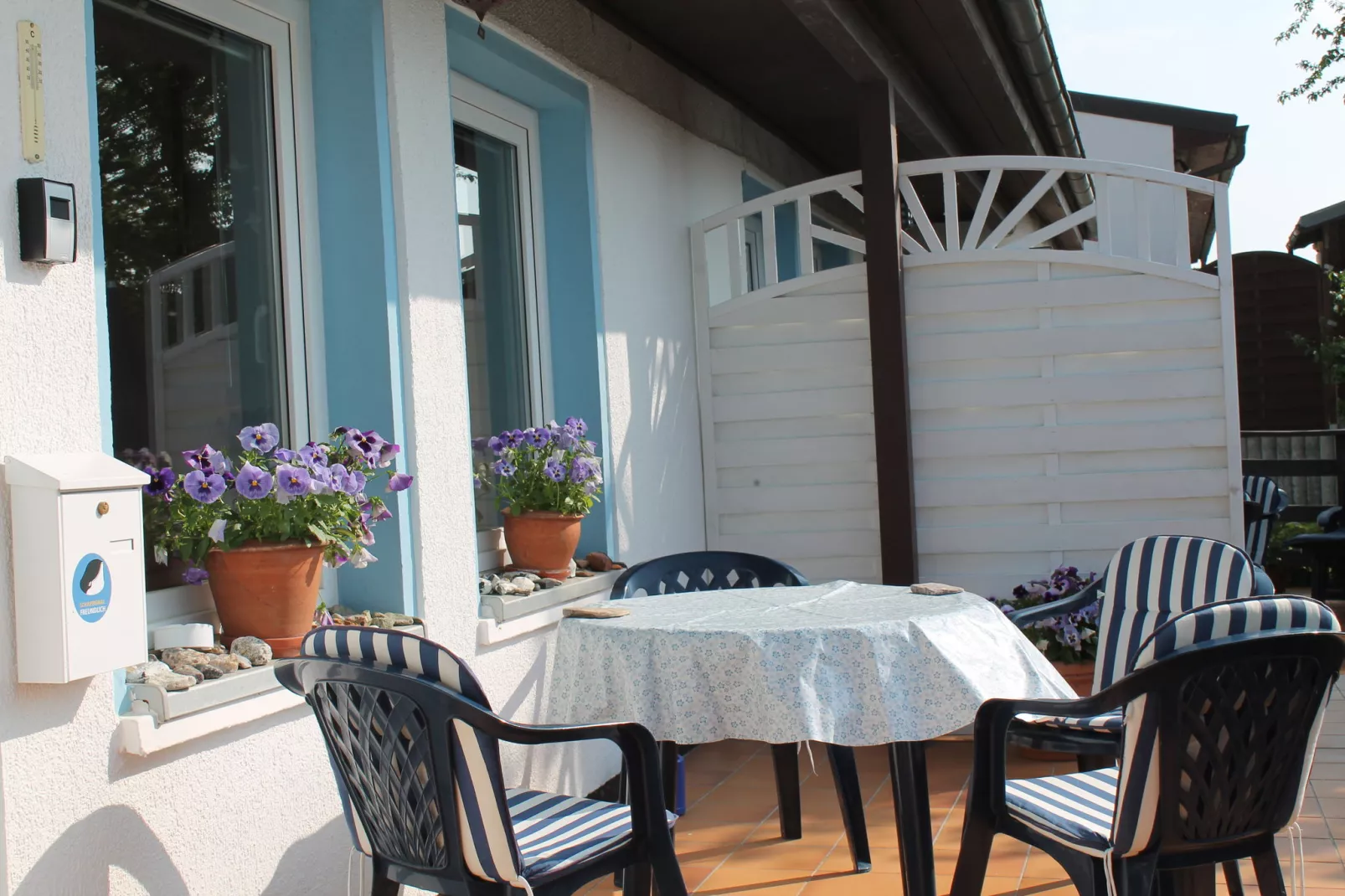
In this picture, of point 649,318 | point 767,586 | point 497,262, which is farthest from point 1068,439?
point 497,262

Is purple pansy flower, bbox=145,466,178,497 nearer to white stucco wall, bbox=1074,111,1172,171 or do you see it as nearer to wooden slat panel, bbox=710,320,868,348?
wooden slat panel, bbox=710,320,868,348

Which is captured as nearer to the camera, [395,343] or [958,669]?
[958,669]

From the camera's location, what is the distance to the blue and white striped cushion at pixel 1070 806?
233 centimetres

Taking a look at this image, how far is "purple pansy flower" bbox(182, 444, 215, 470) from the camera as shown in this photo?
108 inches

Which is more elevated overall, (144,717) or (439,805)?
(144,717)

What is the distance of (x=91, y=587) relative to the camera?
2213 mm

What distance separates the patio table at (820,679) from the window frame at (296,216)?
38.1 inches

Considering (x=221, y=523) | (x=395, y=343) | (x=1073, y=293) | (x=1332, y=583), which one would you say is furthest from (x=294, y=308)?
(x=1332, y=583)

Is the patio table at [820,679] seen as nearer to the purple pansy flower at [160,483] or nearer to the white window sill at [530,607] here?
the white window sill at [530,607]

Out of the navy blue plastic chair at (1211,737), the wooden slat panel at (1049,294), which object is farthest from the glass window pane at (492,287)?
the navy blue plastic chair at (1211,737)

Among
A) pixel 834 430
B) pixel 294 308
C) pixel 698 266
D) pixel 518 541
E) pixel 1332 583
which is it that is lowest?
pixel 1332 583

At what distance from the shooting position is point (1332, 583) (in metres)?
8.53

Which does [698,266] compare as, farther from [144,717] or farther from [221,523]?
[144,717]

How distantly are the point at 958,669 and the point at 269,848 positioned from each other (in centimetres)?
158
